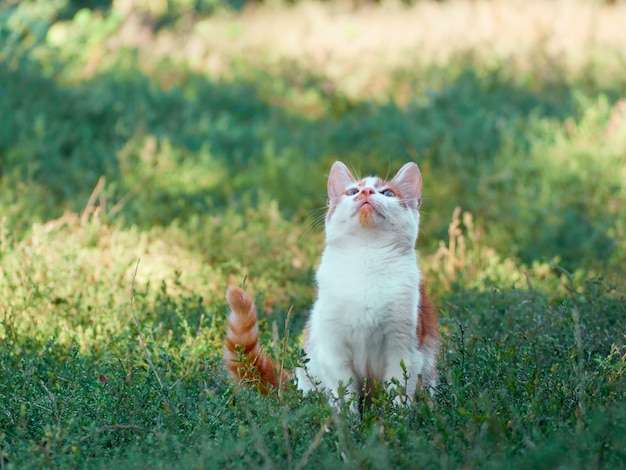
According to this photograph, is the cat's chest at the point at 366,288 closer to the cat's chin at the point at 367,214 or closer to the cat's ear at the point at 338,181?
the cat's chin at the point at 367,214

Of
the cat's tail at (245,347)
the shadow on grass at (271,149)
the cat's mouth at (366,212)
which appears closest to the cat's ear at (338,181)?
the cat's mouth at (366,212)

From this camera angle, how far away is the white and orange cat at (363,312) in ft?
9.94

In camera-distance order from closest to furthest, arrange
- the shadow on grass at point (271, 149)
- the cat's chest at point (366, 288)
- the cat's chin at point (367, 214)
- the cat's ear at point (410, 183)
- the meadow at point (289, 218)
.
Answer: the meadow at point (289, 218)
the cat's chest at point (366, 288)
the cat's chin at point (367, 214)
the cat's ear at point (410, 183)
the shadow on grass at point (271, 149)

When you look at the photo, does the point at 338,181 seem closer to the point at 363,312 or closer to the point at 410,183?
the point at 410,183

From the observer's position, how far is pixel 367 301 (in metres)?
3.03

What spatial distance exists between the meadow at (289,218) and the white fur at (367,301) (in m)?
0.17

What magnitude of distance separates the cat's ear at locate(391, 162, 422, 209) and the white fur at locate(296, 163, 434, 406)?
0.10 meters

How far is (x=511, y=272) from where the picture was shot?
5.13 metres

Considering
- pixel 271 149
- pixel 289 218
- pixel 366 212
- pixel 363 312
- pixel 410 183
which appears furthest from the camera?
pixel 271 149

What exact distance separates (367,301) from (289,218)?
3473 millimetres

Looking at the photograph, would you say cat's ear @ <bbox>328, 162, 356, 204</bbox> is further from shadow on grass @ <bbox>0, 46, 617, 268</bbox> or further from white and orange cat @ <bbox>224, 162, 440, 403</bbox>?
shadow on grass @ <bbox>0, 46, 617, 268</bbox>

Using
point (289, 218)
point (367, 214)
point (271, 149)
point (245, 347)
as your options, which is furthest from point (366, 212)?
point (271, 149)

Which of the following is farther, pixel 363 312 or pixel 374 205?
pixel 374 205

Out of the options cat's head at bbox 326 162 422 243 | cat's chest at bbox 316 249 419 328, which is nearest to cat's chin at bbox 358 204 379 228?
cat's head at bbox 326 162 422 243
